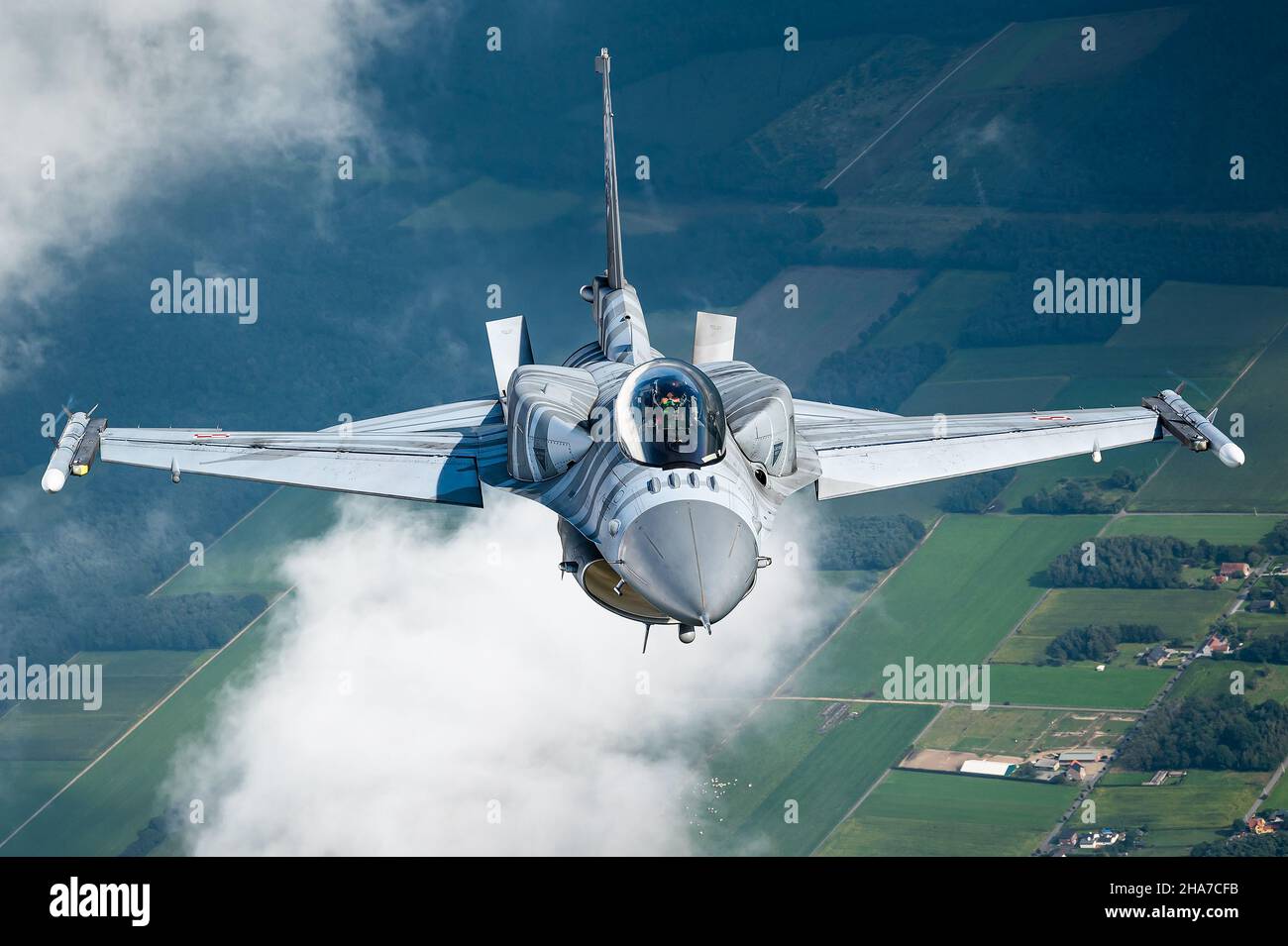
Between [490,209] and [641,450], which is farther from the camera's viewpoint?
[490,209]

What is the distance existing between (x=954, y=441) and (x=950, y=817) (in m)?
39.5

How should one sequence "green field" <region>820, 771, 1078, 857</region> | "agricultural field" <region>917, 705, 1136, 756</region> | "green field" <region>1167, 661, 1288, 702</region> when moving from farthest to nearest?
"green field" <region>1167, 661, 1288, 702</region> < "agricultural field" <region>917, 705, 1136, 756</region> < "green field" <region>820, 771, 1078, 857</region>

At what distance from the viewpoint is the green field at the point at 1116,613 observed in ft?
275

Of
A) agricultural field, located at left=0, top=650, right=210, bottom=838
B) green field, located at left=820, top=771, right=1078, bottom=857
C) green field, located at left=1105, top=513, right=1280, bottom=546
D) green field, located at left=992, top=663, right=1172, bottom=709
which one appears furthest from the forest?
agricultural field, located at left=0, top=650, right=210, bottom=838

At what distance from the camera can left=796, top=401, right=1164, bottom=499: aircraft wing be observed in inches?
1436

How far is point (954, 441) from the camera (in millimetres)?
37719

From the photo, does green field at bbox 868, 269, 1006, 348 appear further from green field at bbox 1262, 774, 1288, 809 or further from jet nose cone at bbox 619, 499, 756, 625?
jet nose cone at bbox 619, 499, 756, 625

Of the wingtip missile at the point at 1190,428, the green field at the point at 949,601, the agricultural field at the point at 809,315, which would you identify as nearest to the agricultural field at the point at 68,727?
the green field at the point at 949,601

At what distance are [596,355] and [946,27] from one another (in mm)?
138689

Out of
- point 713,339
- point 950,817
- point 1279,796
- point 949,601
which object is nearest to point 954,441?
point 713,339

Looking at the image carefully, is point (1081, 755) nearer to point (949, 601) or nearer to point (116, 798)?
point (949, 601)

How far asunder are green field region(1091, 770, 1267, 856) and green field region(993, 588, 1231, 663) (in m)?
9.25

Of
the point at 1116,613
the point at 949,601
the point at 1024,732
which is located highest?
the point at 949,601

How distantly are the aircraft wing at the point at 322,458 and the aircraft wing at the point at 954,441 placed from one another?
7.89m
